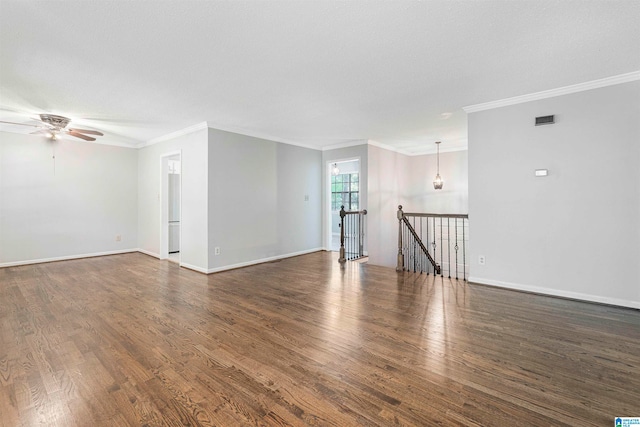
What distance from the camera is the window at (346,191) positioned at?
26.9 ft

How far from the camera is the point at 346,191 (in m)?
8.38

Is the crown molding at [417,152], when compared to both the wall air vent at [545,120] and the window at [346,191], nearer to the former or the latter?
the window at [346,191]

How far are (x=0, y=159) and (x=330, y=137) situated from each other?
20.1ft

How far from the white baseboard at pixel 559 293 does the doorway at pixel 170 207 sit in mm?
5583

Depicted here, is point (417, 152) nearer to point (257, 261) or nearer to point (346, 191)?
point (346, 191)

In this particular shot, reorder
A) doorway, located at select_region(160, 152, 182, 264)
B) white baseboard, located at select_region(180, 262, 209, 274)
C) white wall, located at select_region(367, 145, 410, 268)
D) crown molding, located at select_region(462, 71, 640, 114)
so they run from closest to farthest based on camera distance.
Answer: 1. crown molding, located at select_region(462, 71, 640, 114)
2. white baseboard, located at select_region(180, 262, 209, 274)
3. doorway, located at select_region(160, 152, 182, 264)
4. white wall, located at select_region(367, 145, 410, 268)

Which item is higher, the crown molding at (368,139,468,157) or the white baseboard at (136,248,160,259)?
the crown molding at (368,139,468,157)

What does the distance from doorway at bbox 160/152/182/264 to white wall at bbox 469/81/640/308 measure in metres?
5.61

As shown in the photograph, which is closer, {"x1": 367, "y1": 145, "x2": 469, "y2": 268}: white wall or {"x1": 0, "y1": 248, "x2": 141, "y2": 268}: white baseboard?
{"x1": 0, "y1": 248, "x2": 141, "y2": 268}: white baseboard

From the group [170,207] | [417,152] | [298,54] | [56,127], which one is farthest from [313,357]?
[417,152]

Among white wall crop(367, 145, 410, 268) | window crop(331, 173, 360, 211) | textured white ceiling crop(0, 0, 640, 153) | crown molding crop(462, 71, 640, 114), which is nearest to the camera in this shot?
textured white ceiling crop(0, 0, 640, 153)

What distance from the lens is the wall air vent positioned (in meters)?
3.54

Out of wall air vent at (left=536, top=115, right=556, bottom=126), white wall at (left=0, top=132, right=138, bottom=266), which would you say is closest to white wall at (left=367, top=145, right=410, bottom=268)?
wall air vent at (left=536, top=115, right=556, bottom=126)

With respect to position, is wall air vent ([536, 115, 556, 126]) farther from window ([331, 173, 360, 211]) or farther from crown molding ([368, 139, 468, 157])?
window ([331, 173, 360, 211])
